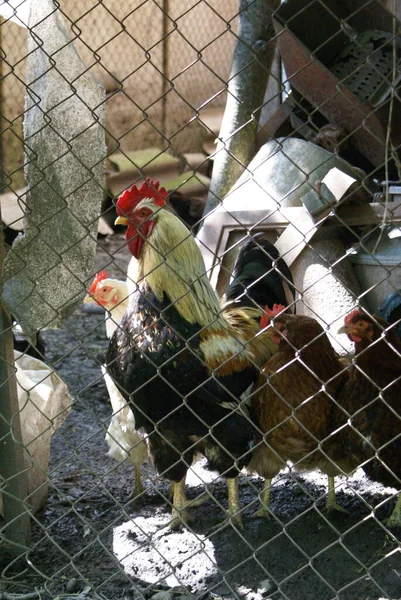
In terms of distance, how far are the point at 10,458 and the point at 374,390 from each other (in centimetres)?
142

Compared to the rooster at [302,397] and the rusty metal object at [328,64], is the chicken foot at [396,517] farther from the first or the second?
the rusty metal object at [328,64]

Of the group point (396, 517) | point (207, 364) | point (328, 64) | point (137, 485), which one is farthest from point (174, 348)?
point (328, 64)

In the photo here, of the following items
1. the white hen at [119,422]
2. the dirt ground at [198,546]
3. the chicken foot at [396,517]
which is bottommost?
the chicken foot at [396,517]

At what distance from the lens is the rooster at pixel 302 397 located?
3.03m

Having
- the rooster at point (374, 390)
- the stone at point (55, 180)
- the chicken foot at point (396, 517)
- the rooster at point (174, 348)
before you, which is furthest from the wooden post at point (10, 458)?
the chicken foot at point (396, 517)

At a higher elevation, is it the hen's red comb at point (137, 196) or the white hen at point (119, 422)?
the hen's red comb at point (137, 196)

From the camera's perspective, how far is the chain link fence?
250cm

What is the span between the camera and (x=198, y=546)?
3.07m

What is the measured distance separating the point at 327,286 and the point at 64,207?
6.42 ft

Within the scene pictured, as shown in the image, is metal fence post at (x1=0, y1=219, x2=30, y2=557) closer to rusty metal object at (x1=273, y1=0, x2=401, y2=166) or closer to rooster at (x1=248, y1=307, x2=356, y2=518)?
rooster at (x1=248, y1=307, x2=356, y2=518)

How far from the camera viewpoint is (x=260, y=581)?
8.93 feet

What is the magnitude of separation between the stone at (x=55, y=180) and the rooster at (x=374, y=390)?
1078 mm

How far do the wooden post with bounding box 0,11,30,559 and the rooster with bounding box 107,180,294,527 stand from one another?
1.54ft

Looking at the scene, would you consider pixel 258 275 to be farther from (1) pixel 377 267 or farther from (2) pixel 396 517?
(2) pixel 396 517
